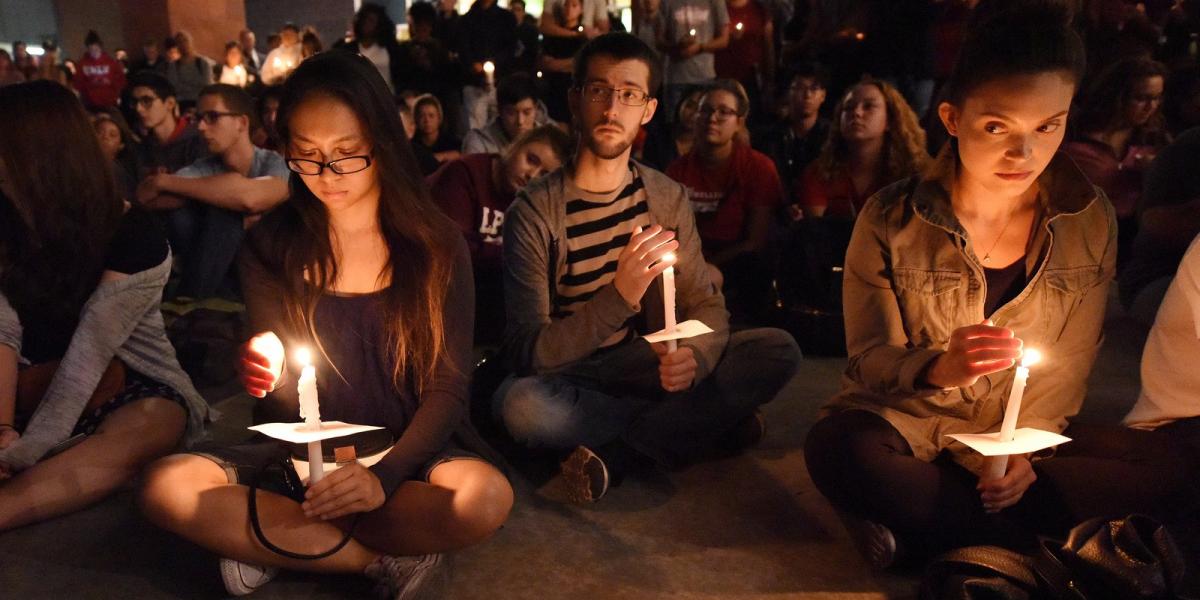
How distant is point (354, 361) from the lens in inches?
90.3

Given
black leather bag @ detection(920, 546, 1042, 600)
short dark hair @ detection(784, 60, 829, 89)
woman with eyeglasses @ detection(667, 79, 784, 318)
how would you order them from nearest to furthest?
black leather bag @ detection(920, 546, 1042, 600) → woman with eyeglasses @ detection(667, 79, 784, 318) → short dark hair @ detection(784, 60, 829, 89)

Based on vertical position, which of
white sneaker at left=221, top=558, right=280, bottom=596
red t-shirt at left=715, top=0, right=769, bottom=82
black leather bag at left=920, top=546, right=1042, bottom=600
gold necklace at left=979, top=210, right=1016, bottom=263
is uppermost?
red t-shirt at left=715, top=0, right=769, bottom=82

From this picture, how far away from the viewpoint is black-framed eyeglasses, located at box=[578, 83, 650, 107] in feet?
8.88

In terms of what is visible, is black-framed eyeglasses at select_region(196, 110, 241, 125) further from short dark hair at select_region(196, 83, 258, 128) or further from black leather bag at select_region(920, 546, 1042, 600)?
black leather bag at select_region(920, 546, 1042, 600)

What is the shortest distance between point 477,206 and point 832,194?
1.73 m

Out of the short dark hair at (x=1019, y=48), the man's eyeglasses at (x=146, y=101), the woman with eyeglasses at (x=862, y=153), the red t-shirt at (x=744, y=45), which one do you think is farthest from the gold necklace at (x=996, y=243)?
the man's eyeglasses at (x=146, y=101)

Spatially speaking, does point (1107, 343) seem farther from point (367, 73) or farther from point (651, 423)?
point (367, 73)

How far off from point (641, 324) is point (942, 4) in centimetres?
371

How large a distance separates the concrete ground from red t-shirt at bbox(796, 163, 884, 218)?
1.83 m

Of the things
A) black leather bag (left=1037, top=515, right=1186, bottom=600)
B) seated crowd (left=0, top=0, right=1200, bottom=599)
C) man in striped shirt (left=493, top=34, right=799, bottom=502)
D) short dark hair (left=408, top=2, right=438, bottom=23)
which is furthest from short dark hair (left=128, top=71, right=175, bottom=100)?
black leather bag (left=1037, top=515, right=1186, bottom=600)

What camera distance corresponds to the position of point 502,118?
524 centimetres

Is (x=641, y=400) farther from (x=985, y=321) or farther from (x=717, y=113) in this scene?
(x=717, y=113)

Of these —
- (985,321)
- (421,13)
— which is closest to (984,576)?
(985,321)

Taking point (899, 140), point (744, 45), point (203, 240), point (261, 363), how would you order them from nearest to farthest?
point (261, 363), point (899, 140), point (203, 240), point (744, 45)
